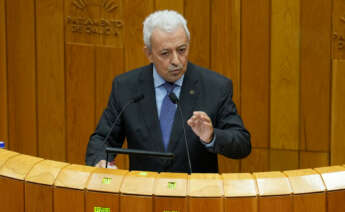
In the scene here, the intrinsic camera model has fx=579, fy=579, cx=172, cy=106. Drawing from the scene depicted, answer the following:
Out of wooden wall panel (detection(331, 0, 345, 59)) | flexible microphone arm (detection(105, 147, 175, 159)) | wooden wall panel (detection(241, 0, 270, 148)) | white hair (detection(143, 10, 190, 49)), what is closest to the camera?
flexible microphone arm (detection(105, 147, 175, 159))

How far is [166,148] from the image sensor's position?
1633 mm

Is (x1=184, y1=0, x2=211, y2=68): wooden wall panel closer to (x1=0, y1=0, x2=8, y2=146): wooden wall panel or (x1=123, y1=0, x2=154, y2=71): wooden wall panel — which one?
(x1=123, y1=0, x2=154, y2=71): wooden wall panel

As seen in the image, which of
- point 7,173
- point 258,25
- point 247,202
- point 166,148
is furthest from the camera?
point 258,25

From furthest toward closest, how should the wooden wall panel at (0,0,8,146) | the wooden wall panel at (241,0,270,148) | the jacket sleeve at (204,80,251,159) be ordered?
the wooden wall panel at (0,0,8,146)
the wooden wall panel at (241,0,270,148)
the jacket sleeve at (204,80,251,159)

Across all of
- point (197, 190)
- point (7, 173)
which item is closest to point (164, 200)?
point (197, 190)

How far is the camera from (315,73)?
2.38m

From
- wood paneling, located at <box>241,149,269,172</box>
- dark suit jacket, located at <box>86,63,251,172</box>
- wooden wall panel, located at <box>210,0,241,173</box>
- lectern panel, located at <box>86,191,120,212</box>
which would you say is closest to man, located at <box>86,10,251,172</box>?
dark suit jacket, located at <box>86,63,251,172</box>

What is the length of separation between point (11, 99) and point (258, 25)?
1.13m

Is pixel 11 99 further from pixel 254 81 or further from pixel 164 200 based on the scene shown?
pixel 164 200

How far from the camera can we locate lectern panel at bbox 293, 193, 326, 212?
1006 mm

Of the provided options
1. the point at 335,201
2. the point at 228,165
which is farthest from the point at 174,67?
the point at 228,165

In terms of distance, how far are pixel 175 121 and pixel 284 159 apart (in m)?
0.98

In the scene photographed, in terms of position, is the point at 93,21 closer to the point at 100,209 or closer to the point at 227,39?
the point at 227,39

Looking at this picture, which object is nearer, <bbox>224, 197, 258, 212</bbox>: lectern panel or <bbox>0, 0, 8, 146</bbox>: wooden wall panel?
<bbox>224, 197, 258, 212</bbox>: lectern panel
